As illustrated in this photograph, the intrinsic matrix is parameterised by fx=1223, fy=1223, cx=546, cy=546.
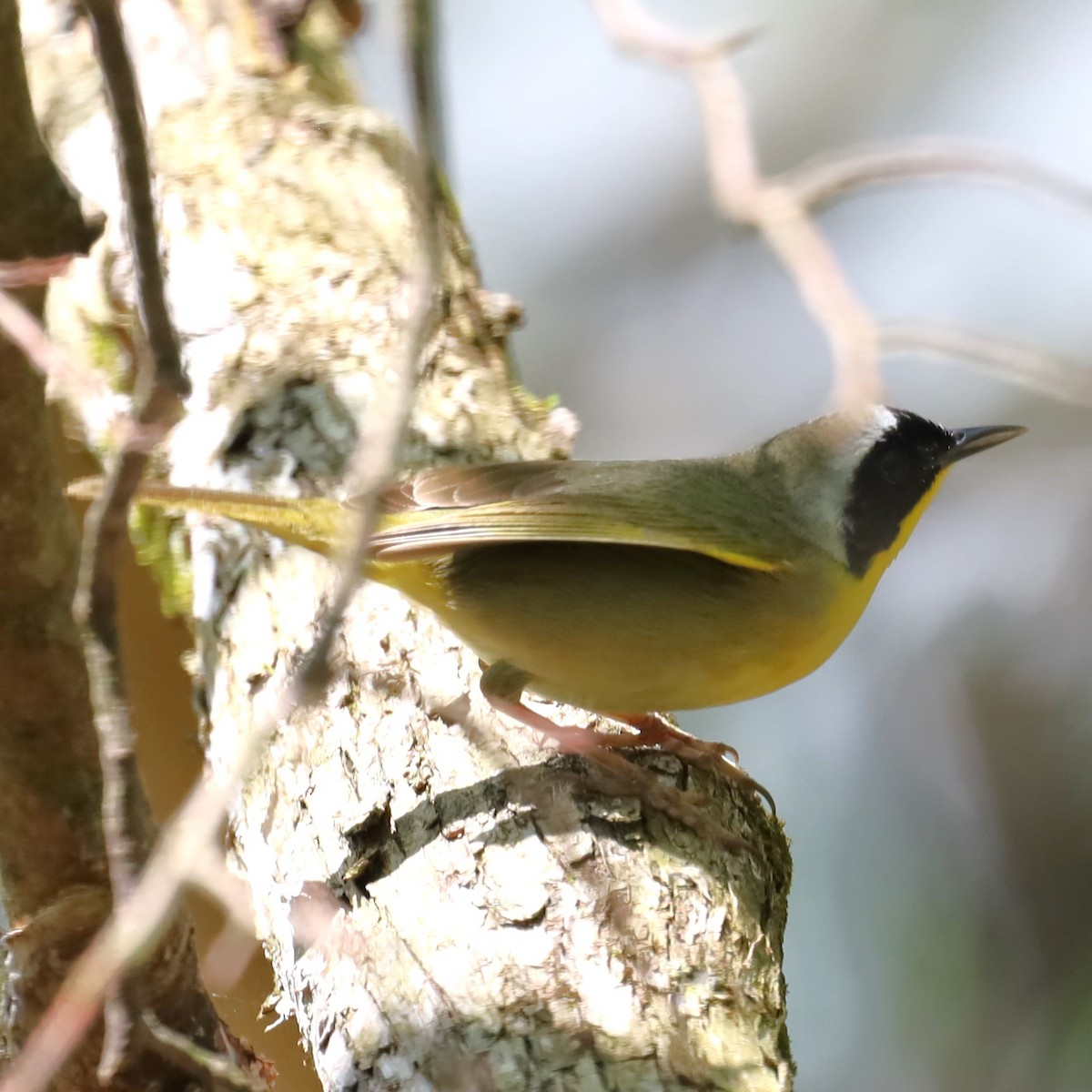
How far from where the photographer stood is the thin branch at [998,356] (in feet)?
5.23

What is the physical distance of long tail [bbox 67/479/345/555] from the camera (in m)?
2.57

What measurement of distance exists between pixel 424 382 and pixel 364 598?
26.8 inches

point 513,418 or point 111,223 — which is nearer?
point 513,418

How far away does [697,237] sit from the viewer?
794cm

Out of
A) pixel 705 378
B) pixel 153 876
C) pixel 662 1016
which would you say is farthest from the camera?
pixel 705 378

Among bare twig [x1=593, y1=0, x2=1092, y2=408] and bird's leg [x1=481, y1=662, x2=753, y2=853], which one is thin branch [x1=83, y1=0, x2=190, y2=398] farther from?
bird's leg [x1=481, y1=662, x2=753, y2=853]

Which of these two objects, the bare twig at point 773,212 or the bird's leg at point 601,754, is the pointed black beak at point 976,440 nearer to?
the bird's leg at point 601,754

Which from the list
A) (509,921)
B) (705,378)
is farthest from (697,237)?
(509,921)

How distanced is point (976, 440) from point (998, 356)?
1855mm

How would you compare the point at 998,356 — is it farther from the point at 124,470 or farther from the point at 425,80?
the point at 124,470

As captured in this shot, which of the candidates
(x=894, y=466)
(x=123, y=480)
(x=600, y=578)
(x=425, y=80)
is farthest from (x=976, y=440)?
(x=425, y=80)

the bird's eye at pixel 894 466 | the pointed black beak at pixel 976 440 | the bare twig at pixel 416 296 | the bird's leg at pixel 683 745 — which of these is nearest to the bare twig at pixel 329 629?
the bare twig at pixel 416 296

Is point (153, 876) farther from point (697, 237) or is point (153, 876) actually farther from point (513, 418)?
point (697, 237)

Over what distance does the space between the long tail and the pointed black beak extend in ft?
5.55
